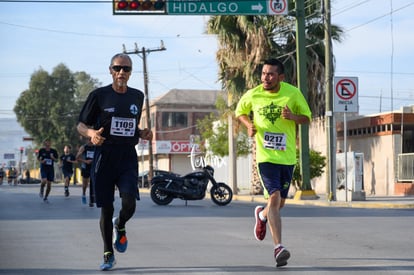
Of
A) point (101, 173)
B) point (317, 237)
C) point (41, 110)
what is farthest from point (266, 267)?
point (41, 110)

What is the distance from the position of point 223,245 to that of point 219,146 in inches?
1190

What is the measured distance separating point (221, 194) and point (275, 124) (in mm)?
13005

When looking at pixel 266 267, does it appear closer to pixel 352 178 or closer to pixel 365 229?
pixel 365 229

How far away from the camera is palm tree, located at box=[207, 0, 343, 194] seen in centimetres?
2897

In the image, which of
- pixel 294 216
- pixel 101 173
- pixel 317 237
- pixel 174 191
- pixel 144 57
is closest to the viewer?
pixel 101 173

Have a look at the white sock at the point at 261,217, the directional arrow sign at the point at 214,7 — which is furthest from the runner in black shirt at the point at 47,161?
the white sock at the point at 261,217

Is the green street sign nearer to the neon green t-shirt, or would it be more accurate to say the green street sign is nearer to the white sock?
the neon green t-shirt

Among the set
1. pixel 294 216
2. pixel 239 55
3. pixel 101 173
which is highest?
pixel 239 55

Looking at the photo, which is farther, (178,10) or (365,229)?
(178,10)

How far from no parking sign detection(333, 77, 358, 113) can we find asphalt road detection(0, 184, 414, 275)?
693 centimetres

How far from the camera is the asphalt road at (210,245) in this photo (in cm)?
802

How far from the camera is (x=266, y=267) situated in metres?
8.01

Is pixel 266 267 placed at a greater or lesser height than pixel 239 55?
lesser

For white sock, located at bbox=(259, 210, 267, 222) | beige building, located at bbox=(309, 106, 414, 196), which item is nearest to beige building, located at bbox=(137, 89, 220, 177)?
beige building, located at bbox=(309, 106, 414, 196)
